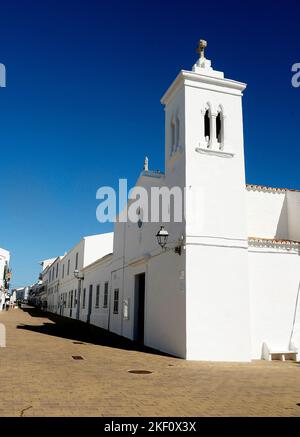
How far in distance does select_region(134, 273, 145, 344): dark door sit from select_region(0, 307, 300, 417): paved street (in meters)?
4.00

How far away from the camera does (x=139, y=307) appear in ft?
56.3

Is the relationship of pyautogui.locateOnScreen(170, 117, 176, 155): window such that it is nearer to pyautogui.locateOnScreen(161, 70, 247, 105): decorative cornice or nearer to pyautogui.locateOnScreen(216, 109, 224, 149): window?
pyautogui.locateOnScreen(161, 70, 247, 105): decorative cornice

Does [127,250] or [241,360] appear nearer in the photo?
[241,360]

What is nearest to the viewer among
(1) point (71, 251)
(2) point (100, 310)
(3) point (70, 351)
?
(3) point (70, 351)

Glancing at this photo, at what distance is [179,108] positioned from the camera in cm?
1410

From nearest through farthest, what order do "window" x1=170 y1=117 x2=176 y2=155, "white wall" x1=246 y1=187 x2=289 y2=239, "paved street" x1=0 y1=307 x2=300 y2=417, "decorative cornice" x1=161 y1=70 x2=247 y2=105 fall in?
1. "paved street" x1=0 y1=307 x2=300 y2=417
2. "decorative cornice" x1=161 y1=70 x2=247 y2=105
3. "window" x1=170 y1=117 x2=176 y2=155
4. "white wall" x1=246 y1=187 x2=289 y2=239

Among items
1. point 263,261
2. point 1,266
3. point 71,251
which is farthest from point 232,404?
point 1,266

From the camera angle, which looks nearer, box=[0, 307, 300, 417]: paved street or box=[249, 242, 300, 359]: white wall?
box=[0, 307, 300, 417]: paved street

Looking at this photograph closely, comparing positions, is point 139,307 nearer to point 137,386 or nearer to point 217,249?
point 217,249

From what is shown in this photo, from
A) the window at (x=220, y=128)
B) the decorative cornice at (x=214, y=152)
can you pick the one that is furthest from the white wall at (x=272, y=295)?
the window at (x=220, y=128)

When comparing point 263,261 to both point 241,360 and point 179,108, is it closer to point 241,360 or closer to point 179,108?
point 241,360

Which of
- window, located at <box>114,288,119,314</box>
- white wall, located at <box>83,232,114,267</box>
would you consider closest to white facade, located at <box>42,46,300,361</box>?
window, located at <box>114,288,119,314</box>

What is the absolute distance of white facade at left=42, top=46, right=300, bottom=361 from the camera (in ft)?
39.4

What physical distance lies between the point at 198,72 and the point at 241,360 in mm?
9228
